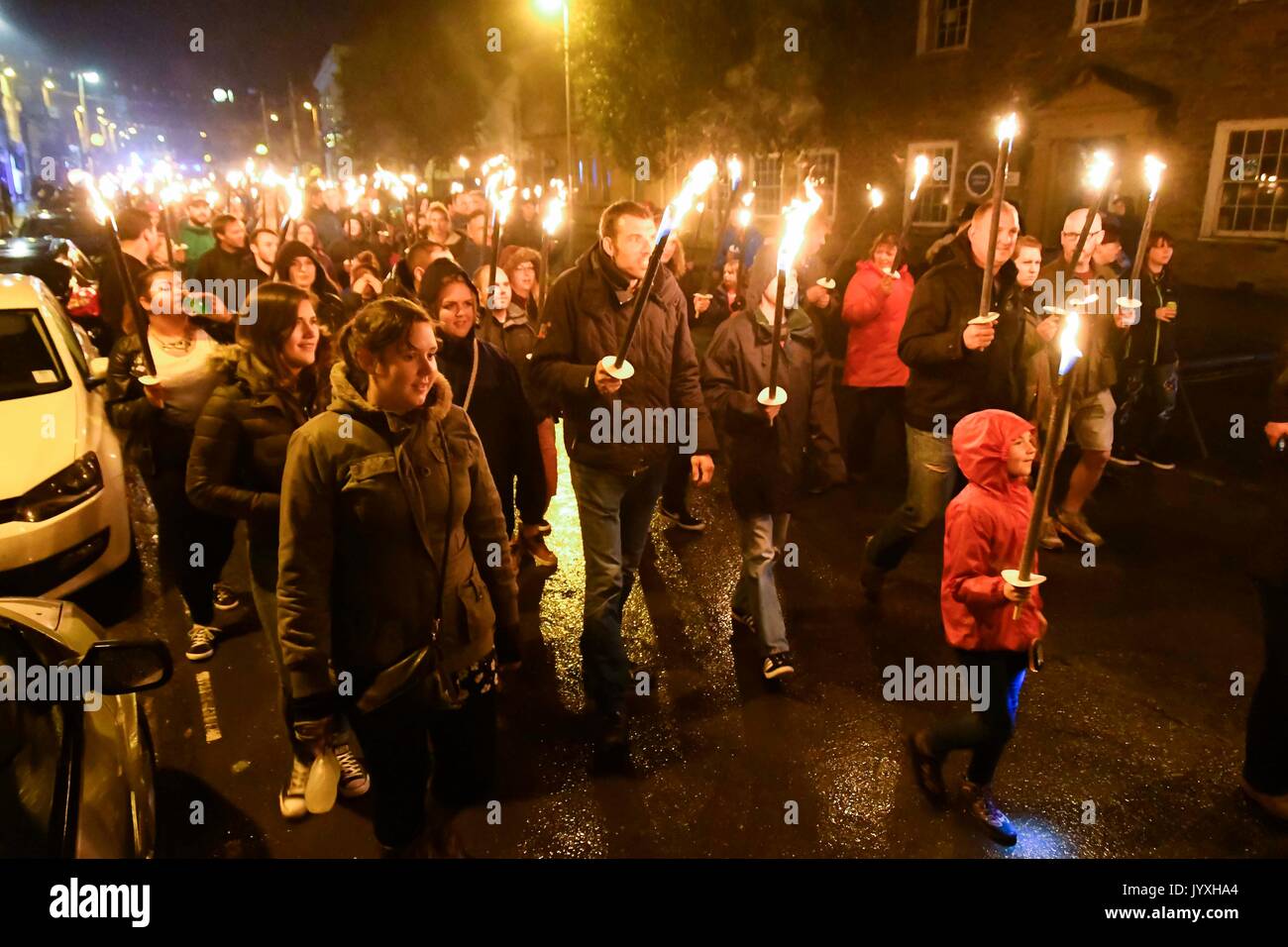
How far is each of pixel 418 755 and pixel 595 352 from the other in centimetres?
189

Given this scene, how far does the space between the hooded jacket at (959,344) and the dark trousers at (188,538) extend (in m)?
3.94

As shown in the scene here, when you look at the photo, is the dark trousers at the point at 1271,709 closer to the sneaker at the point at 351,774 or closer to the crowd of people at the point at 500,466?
the crowd of people at the point at 500,466

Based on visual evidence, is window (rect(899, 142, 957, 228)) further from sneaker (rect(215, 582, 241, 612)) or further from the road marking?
the road marking

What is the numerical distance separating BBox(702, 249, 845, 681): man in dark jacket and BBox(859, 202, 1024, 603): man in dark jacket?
61cm

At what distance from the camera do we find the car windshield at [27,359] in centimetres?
548

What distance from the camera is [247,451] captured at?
369 cm

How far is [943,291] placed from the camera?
183 inches

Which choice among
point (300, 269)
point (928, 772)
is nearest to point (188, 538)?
point (300, 269)

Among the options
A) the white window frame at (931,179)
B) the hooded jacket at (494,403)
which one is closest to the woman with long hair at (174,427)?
the hooded jacket at (494,403)

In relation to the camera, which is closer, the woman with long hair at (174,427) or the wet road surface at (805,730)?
the wet road surface at (805,730)

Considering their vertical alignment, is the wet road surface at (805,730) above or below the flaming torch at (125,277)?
below

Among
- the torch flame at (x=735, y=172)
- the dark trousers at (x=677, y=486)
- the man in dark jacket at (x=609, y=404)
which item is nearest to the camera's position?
the man in dark jacket at (x=609, y=404)

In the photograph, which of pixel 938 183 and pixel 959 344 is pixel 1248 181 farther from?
pixel 959 344

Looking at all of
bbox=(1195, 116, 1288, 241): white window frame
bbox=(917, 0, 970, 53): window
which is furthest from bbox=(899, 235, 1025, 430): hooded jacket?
bbox=(917, 0, 970, 53): window
